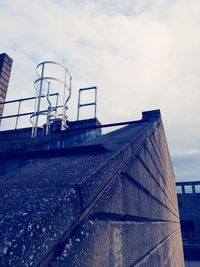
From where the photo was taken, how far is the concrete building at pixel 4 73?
17.7 feet

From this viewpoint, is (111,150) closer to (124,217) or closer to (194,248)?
(124,217)

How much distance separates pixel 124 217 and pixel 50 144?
5.26ft

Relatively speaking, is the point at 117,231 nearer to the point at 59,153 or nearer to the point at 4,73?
the point at 59,153

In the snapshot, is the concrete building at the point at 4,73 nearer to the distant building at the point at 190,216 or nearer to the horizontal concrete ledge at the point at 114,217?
the horizontal concrete ledge at the point at 114,217

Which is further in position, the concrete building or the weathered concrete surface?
the concrete building

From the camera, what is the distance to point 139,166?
1.60 metres

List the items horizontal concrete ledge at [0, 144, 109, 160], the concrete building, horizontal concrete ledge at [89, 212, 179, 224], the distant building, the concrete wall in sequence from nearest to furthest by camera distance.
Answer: the concrete wall, horizontal concrete ledge at [89, 212, 179, 224], horizontal concrete ledge at [0, 144, 109, 160], the concrete building, the distant building

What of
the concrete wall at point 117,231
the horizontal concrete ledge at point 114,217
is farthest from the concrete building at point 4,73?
the horizontal concrete ledge at point 114,217

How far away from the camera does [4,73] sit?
5.49m

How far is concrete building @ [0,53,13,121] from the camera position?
17.7 feet

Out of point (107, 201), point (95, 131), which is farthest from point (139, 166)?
point (95, 131)

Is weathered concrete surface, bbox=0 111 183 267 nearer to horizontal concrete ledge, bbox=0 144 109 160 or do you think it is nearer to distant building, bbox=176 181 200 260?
horizontal concrete ledge, bbox=0 144 109 160

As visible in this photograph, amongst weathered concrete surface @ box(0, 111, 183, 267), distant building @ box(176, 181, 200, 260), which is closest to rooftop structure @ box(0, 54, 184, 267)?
weathered concrete surface @ box(0, 111, 183, 267)

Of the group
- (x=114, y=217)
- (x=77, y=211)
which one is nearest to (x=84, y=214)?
(x=77, y=211)
